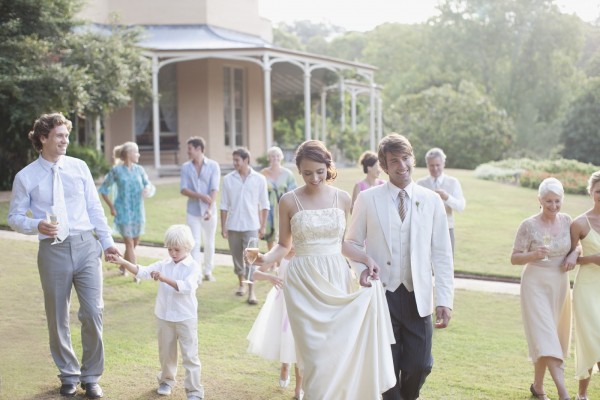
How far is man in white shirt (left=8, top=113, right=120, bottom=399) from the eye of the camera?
6.81 m

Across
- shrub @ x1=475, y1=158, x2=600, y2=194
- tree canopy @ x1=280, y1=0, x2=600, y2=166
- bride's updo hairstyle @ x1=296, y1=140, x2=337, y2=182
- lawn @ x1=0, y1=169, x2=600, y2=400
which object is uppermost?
tree canopy @ x1=280, y1=0, x2=600, y2=166

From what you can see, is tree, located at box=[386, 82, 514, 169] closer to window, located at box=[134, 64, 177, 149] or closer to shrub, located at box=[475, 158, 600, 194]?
shrub, located at box=[475, 158, 600, 194]

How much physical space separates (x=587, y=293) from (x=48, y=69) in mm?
15103

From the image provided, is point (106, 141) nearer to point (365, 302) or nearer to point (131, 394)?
point (131, 394)

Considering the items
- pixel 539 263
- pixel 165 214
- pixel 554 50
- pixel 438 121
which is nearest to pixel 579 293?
pixel 539 263

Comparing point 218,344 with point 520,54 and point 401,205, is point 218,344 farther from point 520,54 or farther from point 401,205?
point 520,54

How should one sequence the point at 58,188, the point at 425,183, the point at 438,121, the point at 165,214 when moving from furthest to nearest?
the point at 438,121 < the point at 165,214 < the point at 425,183 < the point at 58,188

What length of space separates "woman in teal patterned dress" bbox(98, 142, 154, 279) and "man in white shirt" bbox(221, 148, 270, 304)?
4.80 ft

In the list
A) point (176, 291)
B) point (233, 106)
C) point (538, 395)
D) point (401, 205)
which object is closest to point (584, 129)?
point (233, 106)

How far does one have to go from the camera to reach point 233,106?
29172 millimetres

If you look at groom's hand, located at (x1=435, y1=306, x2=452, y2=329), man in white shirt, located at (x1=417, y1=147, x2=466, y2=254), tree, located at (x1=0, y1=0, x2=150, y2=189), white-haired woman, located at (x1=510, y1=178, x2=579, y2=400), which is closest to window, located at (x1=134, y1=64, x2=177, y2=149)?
tree, located at (x1=0, y1=0, x2=150, y2=189)

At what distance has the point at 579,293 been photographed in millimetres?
7320

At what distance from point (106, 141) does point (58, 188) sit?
71.1 ft

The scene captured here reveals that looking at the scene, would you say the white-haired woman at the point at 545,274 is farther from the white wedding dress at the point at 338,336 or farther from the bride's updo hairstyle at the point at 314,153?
the bride's updo hairstyle at the point at 314,153
